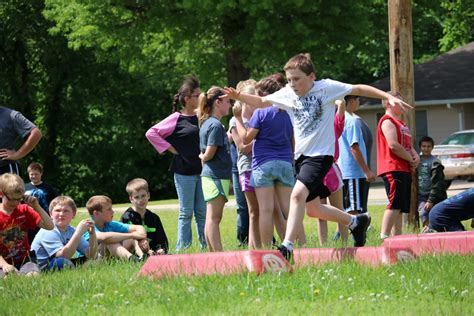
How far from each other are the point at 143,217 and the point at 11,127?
1.73 meters

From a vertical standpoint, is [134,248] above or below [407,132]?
below

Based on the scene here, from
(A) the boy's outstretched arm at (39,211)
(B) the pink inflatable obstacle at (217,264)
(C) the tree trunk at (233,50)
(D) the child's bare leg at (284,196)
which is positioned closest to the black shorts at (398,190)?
(D) the child's bare leg at (284,196)

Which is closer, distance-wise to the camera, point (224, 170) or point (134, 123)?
point (224, 170)

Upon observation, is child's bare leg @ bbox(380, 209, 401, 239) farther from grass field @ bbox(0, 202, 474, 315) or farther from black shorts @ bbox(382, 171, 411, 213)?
grass field @ bbox(0, 202, 474, 315)

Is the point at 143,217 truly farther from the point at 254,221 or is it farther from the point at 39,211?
the point at 39,211

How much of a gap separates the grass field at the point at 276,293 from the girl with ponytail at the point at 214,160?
243cm

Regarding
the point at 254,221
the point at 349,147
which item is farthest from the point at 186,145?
the point at 349,147

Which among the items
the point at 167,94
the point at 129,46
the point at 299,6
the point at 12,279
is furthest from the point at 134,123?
the point at 12,279

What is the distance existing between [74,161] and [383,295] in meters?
43.1

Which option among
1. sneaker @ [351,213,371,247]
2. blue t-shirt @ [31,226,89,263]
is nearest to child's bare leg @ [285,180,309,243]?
sneaker @ [351,213,371,247]

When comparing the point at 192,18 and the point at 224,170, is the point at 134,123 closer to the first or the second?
the point at 192,18

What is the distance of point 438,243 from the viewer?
31.3ft

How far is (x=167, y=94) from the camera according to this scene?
49688mm

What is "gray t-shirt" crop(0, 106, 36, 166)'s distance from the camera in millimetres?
11719
